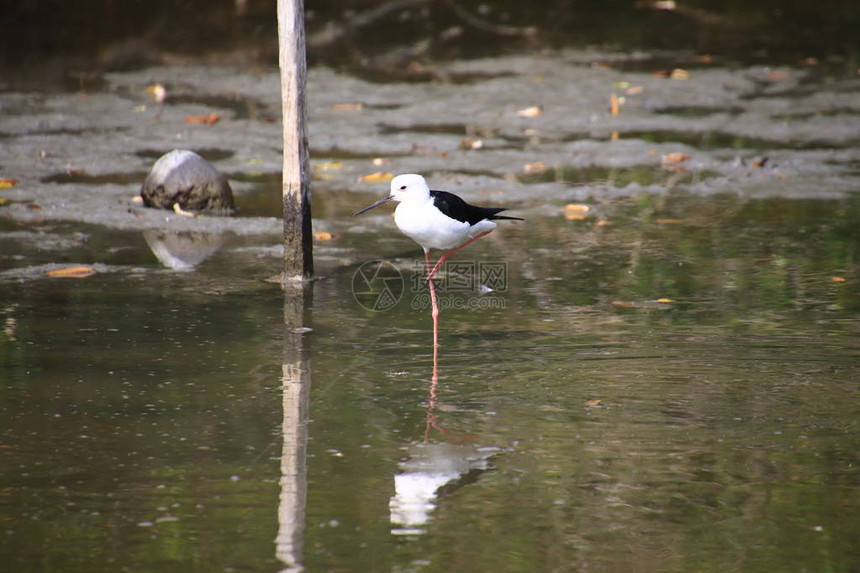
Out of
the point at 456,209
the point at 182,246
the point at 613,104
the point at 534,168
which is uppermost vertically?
the point at 613,104

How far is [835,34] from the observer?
2092cm

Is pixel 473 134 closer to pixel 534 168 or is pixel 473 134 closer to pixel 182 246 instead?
pixel 534 168

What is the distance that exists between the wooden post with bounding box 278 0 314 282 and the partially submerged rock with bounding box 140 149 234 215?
7.61 feet

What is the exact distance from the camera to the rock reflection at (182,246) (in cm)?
962

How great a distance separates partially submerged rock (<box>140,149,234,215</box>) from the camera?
11.2 metres

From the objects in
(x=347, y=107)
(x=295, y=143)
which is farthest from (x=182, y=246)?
(x=347, y=107)

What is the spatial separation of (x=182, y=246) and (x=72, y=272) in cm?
118

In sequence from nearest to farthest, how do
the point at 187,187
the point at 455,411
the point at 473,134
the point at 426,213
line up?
the point at 455,411 < the point at 426,213 < the point at 187,187 < the point at 473,134

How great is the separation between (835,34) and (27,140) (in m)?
13.4

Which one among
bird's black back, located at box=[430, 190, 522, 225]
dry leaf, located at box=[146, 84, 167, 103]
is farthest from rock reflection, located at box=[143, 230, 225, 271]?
dry leaf, located at box=[146, 84, 167, 103]

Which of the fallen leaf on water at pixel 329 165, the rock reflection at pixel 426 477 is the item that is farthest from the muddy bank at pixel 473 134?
the rock reflection at pixel 426 477

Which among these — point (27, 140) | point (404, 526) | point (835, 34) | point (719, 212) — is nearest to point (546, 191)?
point (719, 212)

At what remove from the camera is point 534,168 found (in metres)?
13.3

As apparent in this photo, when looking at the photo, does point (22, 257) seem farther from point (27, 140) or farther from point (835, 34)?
point (835, 34)
